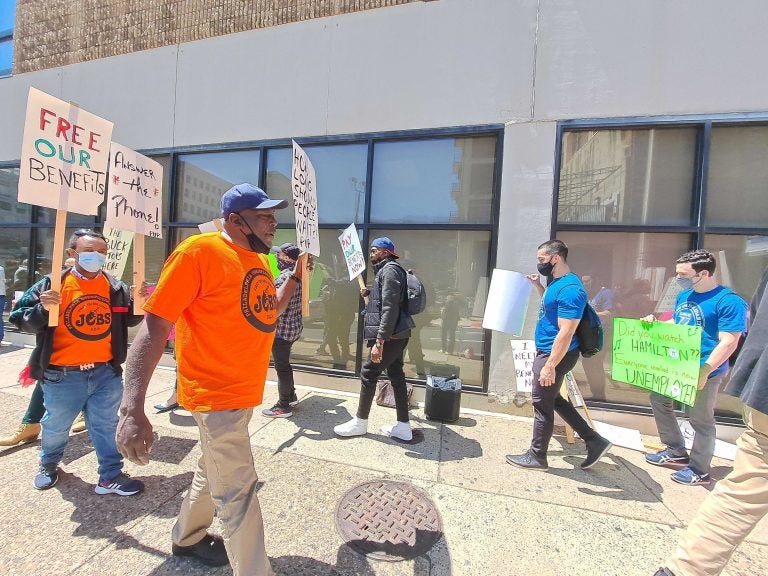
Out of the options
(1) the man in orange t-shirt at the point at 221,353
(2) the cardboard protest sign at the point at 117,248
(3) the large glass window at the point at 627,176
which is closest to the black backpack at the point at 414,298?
(1) the man in orange t-shirt at the point at 221,353

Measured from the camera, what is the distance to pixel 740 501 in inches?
69.8

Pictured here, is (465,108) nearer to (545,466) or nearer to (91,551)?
(545,466)

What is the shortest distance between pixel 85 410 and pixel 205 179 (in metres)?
4.24

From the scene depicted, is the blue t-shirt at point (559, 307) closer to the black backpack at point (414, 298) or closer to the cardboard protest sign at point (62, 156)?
the black backpack at point (414, 298)

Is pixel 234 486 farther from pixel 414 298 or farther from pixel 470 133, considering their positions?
pixel 470 133

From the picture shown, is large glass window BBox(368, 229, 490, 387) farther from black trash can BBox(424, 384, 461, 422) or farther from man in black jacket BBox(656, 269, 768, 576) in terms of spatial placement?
man in black jacket BBox(656, 269, 768, 576)

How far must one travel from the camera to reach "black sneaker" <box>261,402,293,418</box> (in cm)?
404

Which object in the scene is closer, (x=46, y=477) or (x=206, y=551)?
(x=206, y=551)

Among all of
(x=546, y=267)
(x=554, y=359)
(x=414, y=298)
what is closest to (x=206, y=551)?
(x=414, y=298)

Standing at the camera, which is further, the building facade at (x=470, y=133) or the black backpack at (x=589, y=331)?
the building facade at (x=470, y=133)

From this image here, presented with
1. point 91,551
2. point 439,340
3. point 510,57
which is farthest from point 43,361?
point 510,57

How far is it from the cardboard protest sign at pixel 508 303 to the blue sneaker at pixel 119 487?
11.1ft

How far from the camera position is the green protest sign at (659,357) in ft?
9.93

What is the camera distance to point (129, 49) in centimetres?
613
